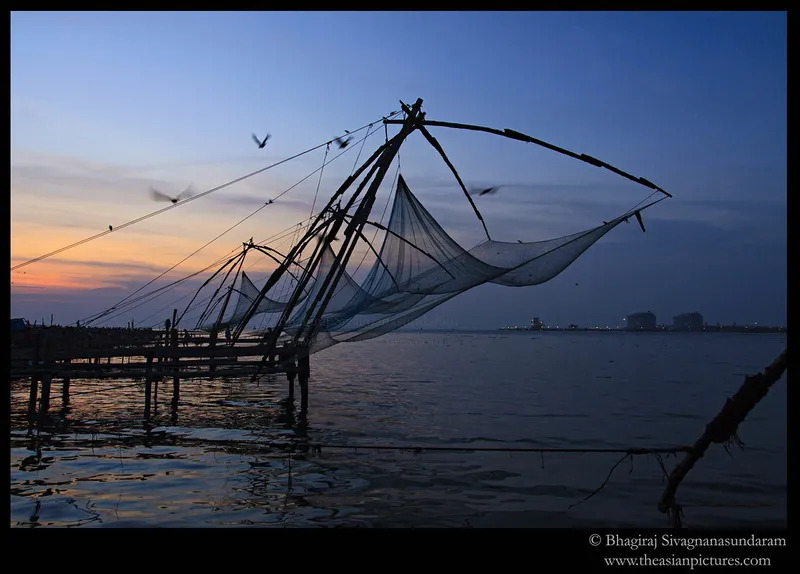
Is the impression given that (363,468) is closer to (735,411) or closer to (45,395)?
(735,411)

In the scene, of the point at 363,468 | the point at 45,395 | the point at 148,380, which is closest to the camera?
the point at 363,468

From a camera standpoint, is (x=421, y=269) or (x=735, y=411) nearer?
(x=735, y=411)

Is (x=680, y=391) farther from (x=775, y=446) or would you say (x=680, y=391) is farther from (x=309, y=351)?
(x=309, y=351)

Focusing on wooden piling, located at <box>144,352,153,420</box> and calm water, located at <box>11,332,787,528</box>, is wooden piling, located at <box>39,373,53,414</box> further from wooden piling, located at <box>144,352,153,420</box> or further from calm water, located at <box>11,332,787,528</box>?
wooden piling, located at <box>144,352,153,420</box>

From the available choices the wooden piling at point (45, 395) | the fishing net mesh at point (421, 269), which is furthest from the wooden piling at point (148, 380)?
the fishing net mesh at point (421, 269)

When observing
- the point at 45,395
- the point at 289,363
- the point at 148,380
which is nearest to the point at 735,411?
the point at 289,363

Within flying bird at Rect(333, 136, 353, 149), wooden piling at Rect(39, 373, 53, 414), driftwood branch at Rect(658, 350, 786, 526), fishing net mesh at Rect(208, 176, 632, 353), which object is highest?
flying bird at Rect(333, 136, 353, 149)

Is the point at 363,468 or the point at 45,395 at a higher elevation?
the point at 45,395

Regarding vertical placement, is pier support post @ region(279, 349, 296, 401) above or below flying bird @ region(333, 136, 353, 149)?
below

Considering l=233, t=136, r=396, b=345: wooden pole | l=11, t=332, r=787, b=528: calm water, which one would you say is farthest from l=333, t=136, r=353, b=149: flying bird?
l=11, t=332, r=787, b=528: calm water

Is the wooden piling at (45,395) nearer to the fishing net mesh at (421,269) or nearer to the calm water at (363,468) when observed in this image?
the calm water at (363,468)

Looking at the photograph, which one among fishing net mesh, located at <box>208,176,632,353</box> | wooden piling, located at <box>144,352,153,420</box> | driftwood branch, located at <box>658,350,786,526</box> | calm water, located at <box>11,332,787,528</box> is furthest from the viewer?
wooden piling, located at <box>144,352,153,420</box>
